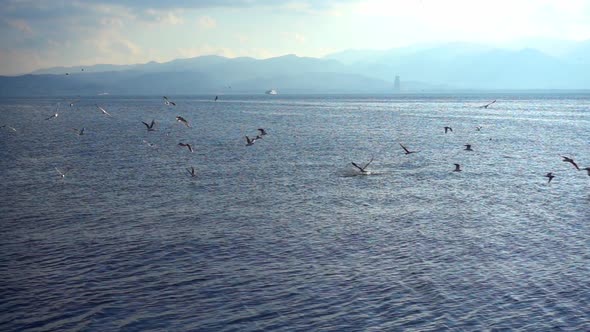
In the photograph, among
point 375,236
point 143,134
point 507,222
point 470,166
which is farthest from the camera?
point 143,134

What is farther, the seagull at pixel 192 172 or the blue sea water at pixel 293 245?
the seagull at pixel 192 172

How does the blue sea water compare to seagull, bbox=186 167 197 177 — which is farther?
seagull, bbox=186 167 197 177

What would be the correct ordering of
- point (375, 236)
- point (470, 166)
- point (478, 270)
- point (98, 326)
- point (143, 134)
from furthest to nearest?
point (143, 134)
point (470, 166)
point (375, 236)
point (478, 270)
point (98, 326)

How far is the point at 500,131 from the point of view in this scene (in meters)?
102

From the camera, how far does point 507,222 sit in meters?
35.1

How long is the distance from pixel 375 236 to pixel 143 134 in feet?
233

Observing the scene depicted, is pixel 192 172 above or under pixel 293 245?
above

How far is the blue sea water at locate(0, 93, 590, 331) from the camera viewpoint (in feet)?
71.9

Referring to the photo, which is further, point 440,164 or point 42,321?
point 440,164

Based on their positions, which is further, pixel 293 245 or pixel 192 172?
pixel 192 172

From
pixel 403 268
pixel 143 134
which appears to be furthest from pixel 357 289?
pixel 143 134

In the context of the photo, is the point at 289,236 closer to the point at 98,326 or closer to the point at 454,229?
the point at 454,229

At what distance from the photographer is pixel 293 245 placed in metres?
30.4

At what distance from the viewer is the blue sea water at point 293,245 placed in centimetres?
2192
